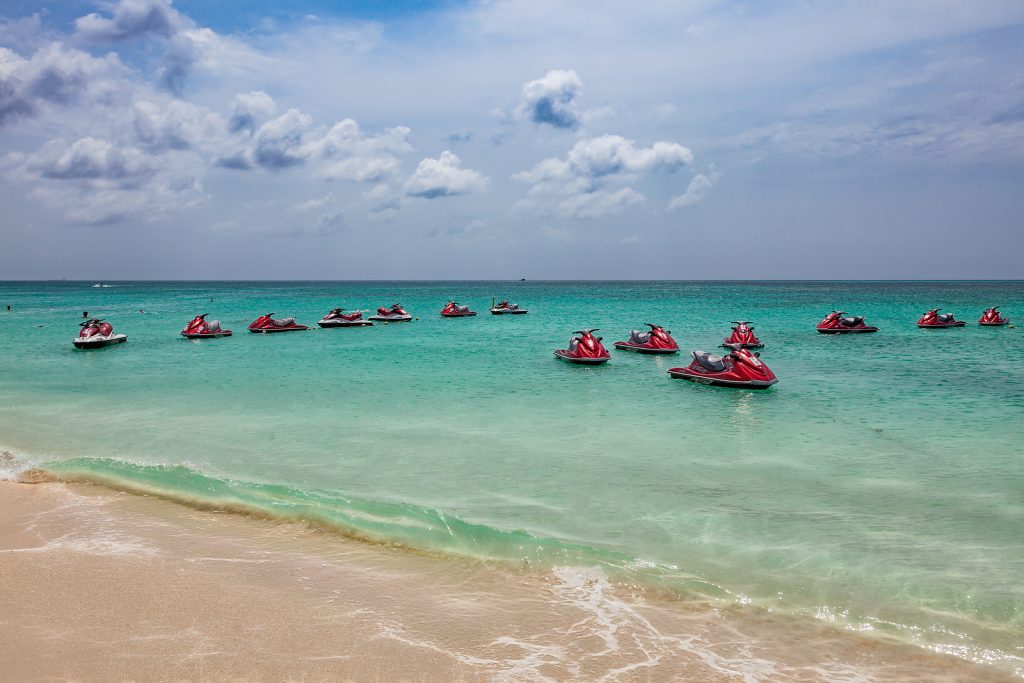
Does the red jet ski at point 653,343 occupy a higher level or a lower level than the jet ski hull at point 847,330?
lower

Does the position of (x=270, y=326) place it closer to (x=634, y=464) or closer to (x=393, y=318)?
(x=393, y=318)

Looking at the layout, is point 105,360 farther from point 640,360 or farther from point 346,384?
point 640,360

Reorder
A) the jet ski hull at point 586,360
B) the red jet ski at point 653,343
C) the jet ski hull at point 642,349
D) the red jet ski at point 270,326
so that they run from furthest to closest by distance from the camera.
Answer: the red jet ski at point 270,326 < the red jet ski at point 653,343 < the jet ski hull at point 642,349 < the jet ski hull at point 586,360

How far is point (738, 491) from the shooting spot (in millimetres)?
8953

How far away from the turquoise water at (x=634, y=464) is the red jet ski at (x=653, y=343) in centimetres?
256

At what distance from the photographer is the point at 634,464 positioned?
10.3 metres

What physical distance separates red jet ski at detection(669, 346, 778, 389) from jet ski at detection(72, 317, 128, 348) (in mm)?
26338

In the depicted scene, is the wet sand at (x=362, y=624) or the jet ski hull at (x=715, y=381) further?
the jet ski hull at (x=715, y=381)

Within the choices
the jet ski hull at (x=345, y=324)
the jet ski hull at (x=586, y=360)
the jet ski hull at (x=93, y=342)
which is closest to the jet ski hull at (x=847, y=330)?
the jet ski hull at (x=586, y=360)

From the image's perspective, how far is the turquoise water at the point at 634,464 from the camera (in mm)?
6297

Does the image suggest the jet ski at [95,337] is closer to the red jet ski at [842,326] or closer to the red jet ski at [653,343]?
the red jet ski at [653,343]

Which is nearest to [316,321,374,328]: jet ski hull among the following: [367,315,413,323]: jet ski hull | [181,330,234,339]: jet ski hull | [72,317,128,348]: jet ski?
[367,315,413,323]: jet ski hull

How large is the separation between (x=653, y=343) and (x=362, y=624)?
21892mm

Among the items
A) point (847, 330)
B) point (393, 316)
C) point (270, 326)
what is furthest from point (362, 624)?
point (393, 316)
